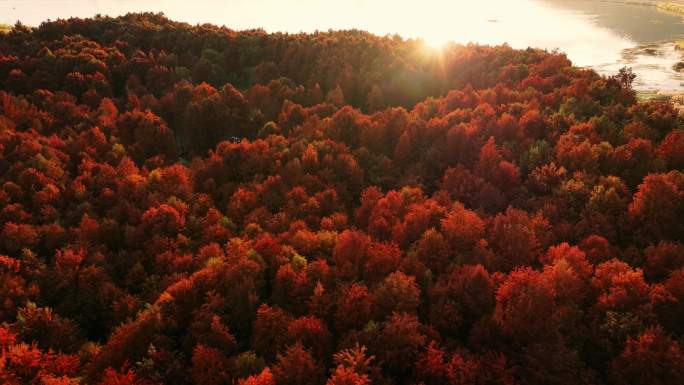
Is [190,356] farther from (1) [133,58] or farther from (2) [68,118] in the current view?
(1) [133,58]

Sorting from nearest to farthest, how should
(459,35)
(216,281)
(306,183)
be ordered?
(216,281), (306,183), (459,35)

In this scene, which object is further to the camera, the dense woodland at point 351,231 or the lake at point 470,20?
the lake at point 470,20

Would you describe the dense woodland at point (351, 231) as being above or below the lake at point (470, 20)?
below

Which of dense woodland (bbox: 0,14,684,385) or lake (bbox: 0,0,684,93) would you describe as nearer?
dense woodland (bbox: 0,14,684,385)

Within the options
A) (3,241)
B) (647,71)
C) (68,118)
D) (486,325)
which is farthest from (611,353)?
(647,71)
